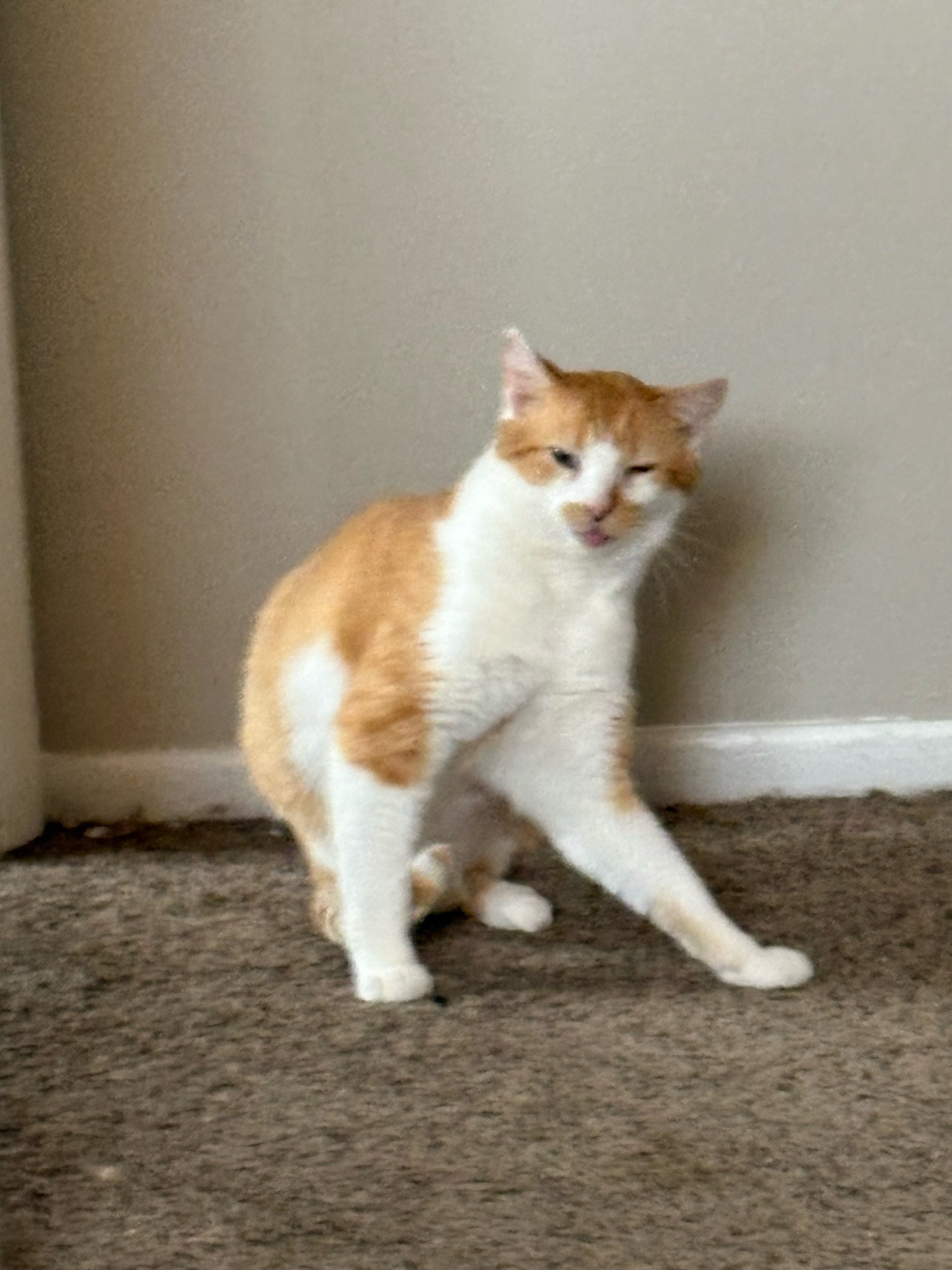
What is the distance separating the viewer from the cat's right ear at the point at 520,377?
3.82 ft

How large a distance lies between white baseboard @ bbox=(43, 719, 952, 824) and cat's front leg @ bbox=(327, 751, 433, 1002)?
1.62 ft

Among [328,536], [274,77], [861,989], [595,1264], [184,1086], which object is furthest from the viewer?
[328,536]

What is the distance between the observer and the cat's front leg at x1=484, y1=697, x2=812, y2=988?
1145 mm

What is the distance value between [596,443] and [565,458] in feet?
0.10

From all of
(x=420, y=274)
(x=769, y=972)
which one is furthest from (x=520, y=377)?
(x=769, y=972)

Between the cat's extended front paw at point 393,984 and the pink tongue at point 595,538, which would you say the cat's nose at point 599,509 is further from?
the cat's extended front paw at point 393,984

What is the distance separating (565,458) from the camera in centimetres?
115

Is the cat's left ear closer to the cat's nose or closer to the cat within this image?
the cat

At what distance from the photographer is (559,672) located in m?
1.17

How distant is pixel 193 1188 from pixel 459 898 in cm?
48

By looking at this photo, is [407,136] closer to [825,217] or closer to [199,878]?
[825,217]

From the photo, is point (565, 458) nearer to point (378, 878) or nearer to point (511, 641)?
point (511, 641)

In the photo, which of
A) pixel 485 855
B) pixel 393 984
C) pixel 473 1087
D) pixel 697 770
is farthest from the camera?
pixel 697 770

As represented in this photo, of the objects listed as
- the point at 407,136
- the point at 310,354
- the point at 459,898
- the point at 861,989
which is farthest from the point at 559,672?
the point at 407,136
